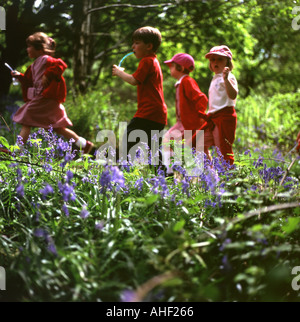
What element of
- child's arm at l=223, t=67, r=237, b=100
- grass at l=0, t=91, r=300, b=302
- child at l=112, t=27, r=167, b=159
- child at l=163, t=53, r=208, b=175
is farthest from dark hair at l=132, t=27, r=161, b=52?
grass at l=0, t=91, r=300, b=302

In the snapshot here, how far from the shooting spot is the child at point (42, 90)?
5.04 metres

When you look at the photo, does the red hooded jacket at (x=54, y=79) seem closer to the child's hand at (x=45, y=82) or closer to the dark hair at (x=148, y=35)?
the child's hand at (x=45, y=82)

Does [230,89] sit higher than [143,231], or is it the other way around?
[230,89]

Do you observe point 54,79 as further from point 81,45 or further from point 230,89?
point 81,45

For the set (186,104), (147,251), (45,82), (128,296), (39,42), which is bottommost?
(128,296)

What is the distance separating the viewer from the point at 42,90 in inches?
201

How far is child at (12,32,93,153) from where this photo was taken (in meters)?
5.04

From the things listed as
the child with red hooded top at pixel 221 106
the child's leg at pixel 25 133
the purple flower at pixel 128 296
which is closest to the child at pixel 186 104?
the child with red hooded top at pixel 221 106

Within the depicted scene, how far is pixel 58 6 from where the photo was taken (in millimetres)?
7938

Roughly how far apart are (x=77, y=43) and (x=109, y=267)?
276 inches

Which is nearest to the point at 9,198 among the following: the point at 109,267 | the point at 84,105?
the point at 109,267

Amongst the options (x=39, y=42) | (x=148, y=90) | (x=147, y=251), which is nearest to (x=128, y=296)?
(x=147, y=251)
